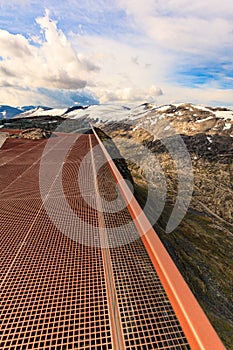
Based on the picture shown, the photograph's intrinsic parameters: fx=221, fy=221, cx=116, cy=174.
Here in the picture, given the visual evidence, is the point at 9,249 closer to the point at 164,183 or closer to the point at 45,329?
the point at 45,329

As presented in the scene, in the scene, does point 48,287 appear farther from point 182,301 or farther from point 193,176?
point 193,176

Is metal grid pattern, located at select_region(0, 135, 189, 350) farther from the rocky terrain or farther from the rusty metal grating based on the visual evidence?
the rocky terrain

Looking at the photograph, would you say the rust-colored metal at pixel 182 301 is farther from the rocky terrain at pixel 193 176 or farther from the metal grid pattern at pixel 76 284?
the rocky terrain at pixel 193 176

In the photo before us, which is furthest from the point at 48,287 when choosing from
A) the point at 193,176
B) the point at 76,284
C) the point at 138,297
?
the point at 193,176

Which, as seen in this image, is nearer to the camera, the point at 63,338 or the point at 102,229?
the point at 63,338

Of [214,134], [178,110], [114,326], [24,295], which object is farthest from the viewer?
[178,110]

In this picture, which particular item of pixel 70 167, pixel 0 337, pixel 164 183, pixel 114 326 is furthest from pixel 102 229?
pixel 164 183

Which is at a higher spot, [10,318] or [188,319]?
[188,319]

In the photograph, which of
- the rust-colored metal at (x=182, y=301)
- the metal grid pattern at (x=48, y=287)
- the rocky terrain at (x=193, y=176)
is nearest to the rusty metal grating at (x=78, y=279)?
the metal grid pattern at (x=48, y=287)
